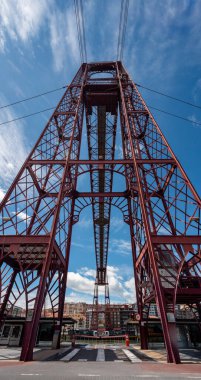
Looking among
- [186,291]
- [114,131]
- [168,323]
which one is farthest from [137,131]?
[168,323]

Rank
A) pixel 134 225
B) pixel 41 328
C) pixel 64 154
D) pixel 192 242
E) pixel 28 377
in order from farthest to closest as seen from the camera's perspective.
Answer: pixel 41 328 < pixel 134 225 < pixel 64 154 < pixel 192 242 < pixel 28 377

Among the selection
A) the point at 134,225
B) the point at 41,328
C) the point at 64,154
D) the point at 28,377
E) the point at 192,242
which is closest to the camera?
the point at 28,377

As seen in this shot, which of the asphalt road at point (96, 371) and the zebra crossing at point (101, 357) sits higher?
the zebra crossing at point (101, 357)

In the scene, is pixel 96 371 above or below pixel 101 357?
below

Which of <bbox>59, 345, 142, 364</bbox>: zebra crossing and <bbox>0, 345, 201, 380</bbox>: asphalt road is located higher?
<bbox>59, 345, 142, 364</bbox>: zebra crossing

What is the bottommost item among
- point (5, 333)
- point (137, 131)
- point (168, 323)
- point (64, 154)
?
point (168, 323)

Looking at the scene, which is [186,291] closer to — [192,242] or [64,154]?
[192,242]

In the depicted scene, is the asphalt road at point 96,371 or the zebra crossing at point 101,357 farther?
the zebra crossing at point 101,357

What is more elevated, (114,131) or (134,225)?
(114,131)

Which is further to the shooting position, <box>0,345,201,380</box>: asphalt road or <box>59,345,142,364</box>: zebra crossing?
<box>59,345,142,364</box>: zebra crossing

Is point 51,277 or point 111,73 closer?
point 51,277

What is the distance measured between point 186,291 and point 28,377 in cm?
1096

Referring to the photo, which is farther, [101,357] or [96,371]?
[101,357]

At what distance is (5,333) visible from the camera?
2472 cm
